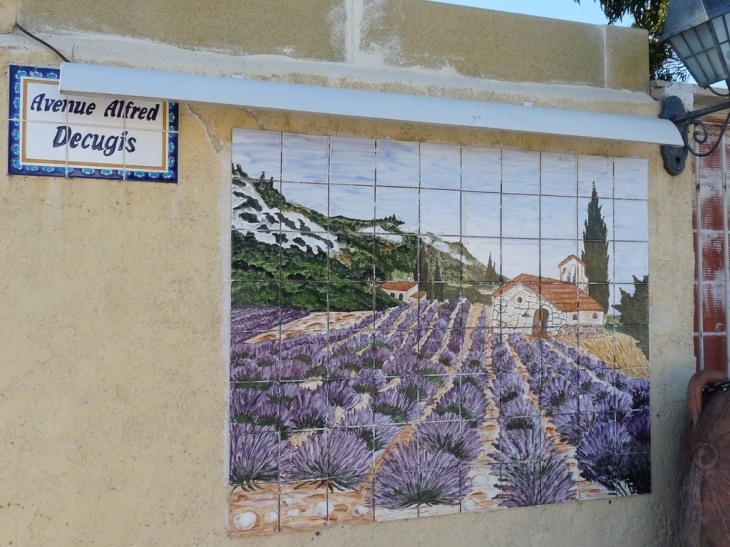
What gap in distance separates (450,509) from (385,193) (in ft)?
5.48

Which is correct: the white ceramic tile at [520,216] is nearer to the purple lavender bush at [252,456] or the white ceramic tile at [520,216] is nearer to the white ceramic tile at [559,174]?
the white ceramic tile at [559,174]

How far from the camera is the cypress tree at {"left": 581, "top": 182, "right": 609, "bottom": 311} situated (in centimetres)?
443

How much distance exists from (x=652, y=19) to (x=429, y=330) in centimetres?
866

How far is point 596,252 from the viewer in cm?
445

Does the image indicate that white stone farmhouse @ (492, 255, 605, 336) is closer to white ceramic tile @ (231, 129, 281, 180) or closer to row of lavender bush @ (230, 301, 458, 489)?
row of lavender bush @ (230, 301, 458, 489)

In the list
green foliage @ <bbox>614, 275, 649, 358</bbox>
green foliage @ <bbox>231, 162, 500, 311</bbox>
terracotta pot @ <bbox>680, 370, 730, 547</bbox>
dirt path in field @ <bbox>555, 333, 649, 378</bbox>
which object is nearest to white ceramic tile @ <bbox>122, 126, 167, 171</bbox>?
green foliage @ <bbox>231, 162, 500, 311</bbox>

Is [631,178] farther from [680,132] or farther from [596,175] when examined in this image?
[680,132]

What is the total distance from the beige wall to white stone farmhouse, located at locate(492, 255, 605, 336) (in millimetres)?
972

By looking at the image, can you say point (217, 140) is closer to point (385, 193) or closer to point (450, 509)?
point (385, 193)

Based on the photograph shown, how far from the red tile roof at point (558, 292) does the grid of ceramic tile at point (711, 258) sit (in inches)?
34.0

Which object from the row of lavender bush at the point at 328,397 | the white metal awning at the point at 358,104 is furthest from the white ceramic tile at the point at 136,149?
the row of lavender bush at the point at 328,397

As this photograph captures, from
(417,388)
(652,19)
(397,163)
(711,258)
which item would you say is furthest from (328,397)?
(652,19)

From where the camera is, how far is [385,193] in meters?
3.97

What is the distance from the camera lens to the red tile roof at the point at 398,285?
3963 mm
